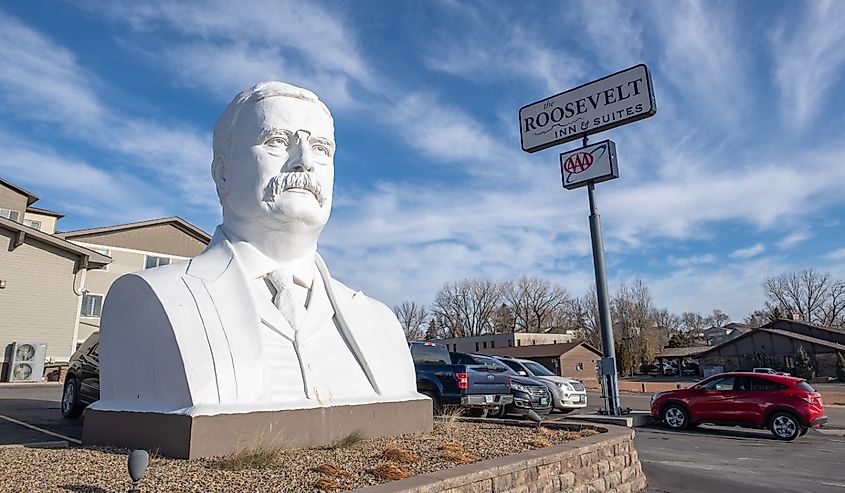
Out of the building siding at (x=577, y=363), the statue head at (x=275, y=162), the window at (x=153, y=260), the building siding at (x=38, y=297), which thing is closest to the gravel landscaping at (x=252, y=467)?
the statue head at (x=275, y=162)

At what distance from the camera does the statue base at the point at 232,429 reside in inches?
203

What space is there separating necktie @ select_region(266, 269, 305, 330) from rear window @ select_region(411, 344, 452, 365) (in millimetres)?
5992

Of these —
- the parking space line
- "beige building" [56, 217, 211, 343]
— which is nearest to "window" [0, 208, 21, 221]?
"beige building" [56, 217, 211, 343]

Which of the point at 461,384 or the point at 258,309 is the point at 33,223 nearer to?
the point at 461,384

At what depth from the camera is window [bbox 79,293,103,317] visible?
26.8 meters

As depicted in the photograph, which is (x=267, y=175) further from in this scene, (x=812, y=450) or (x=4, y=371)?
(x=4, y=371)

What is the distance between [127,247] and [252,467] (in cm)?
2719

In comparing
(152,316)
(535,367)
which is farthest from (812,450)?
(152,316)

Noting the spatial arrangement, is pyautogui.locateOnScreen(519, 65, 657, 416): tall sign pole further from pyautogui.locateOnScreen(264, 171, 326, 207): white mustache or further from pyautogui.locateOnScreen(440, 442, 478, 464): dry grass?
pyautogui.locateOnScreen(264, 171, 326, 207): white mustache

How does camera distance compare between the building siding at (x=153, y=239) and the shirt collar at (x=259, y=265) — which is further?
the building siding at (x=153, y=239)

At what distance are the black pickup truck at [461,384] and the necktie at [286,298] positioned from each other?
5.44 metres

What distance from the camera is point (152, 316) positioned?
583cm

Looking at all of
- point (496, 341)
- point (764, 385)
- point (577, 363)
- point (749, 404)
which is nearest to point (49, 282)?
point (749, 404)

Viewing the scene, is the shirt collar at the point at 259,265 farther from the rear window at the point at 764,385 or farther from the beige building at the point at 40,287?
the beige building at the point at 40,287
